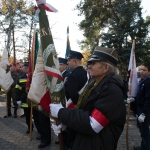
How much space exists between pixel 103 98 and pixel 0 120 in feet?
20.9

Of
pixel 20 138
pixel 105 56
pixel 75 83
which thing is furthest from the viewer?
pixel 20 138

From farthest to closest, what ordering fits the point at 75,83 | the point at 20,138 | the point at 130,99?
Result: the point at 20,138
the point at 130,99
the point at 75,83

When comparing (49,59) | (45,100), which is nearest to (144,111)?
(45,100)

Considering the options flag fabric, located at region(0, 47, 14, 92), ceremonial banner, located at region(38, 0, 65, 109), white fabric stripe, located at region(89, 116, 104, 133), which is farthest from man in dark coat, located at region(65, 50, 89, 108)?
flag fabric, located at region(0, 47, 14, 92)

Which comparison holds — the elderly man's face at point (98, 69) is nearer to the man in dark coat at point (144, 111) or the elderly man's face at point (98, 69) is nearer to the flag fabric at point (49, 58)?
the flag fabric at point (49, 58)

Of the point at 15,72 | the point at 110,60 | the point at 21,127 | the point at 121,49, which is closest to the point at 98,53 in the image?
the point at 110,60

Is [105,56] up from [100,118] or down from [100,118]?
up

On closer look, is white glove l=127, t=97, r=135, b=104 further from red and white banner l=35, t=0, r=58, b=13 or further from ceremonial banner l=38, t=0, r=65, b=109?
red and white banner l=35, t=0, r=58, b=13

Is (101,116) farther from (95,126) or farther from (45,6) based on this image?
(45,6)

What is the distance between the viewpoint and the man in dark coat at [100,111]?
5.81 ft

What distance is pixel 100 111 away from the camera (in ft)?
5.76

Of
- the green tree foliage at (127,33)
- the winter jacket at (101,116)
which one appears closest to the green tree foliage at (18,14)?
the green tree foliage at (127,33)

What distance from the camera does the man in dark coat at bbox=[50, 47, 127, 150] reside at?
1771 mm

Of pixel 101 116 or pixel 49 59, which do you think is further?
pixel 49 59
